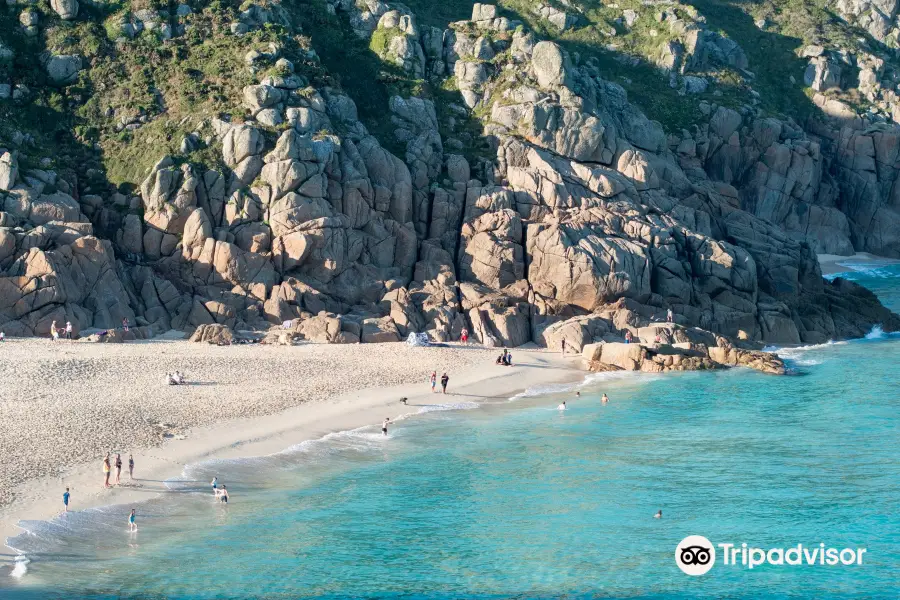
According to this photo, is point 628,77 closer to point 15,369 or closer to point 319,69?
point 319,69

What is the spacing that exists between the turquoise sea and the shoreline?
45063 mm

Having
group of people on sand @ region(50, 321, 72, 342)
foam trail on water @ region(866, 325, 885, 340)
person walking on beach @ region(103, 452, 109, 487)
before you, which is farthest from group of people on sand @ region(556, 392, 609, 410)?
group of people on sand @ region(50, 321, 72, 342)

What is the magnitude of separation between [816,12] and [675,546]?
10094 cm

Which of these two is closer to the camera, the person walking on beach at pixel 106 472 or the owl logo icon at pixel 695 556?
the owl logo icon at pixel 695 556

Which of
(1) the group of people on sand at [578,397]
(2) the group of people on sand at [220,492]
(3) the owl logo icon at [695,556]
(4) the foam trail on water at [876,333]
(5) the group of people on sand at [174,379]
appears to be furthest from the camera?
(4) the foam trail on water at [876,333]

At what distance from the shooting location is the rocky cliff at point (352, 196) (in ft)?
221

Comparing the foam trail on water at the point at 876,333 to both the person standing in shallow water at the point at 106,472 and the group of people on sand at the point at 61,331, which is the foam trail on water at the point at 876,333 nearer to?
the group of people on sand at the point at 61,331

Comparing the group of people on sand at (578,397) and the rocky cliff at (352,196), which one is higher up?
the rocky cliff at (352,196)

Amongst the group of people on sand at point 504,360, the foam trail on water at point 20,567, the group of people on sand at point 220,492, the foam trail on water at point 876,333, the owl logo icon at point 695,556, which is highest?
the foam trail on water at point 876,333

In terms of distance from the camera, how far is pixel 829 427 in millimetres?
53688

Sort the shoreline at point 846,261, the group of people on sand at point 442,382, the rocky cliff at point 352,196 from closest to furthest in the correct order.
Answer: the group of people on sand at point 442,382 < the rocky cliff at point 352,196 < the shoreline at point 846,261

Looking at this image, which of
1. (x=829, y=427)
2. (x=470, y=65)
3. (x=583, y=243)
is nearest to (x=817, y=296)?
(x=583, y=243)

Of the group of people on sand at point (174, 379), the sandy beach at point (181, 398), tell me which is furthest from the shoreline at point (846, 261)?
the group of people on sand at point (174, 379)

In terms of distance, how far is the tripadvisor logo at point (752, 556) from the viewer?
121ft
